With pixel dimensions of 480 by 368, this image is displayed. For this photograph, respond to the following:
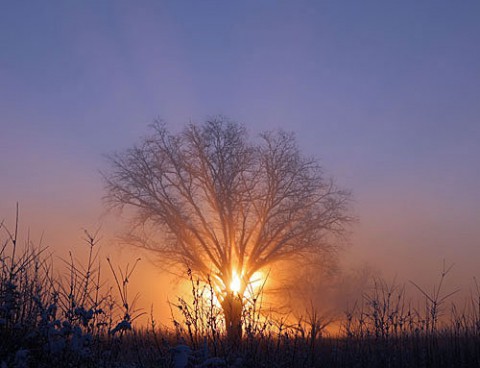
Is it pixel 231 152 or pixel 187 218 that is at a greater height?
pixel 231 152

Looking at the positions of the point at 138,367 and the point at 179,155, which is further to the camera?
the point at 179,155

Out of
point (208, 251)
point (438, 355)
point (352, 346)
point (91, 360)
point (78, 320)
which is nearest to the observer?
point (91, 360)

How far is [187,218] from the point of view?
21781 millimetres

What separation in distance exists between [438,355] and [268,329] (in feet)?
7.47

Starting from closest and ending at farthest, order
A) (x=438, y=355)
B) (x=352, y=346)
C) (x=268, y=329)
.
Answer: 1. (x=268, y=329)
2. (x=438, y=355)
3. (x=352, y=346)

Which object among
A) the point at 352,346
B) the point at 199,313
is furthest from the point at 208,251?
the point at 199,313

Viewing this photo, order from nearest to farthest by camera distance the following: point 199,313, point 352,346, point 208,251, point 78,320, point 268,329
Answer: point 78,320
point 199,313
point 268,329
point 352,346
point 208,251

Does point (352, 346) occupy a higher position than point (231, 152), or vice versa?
point (231, 152)

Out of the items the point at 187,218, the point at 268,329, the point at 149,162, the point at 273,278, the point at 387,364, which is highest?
the point at 149,162

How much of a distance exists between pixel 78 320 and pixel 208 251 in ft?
53.0

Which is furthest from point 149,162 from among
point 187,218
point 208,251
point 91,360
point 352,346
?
point 91,360

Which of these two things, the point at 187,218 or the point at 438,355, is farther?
the point at 187,218

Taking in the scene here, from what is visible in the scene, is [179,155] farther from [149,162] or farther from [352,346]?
[352,346]

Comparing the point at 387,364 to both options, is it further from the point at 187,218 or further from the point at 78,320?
the point at 187,218
